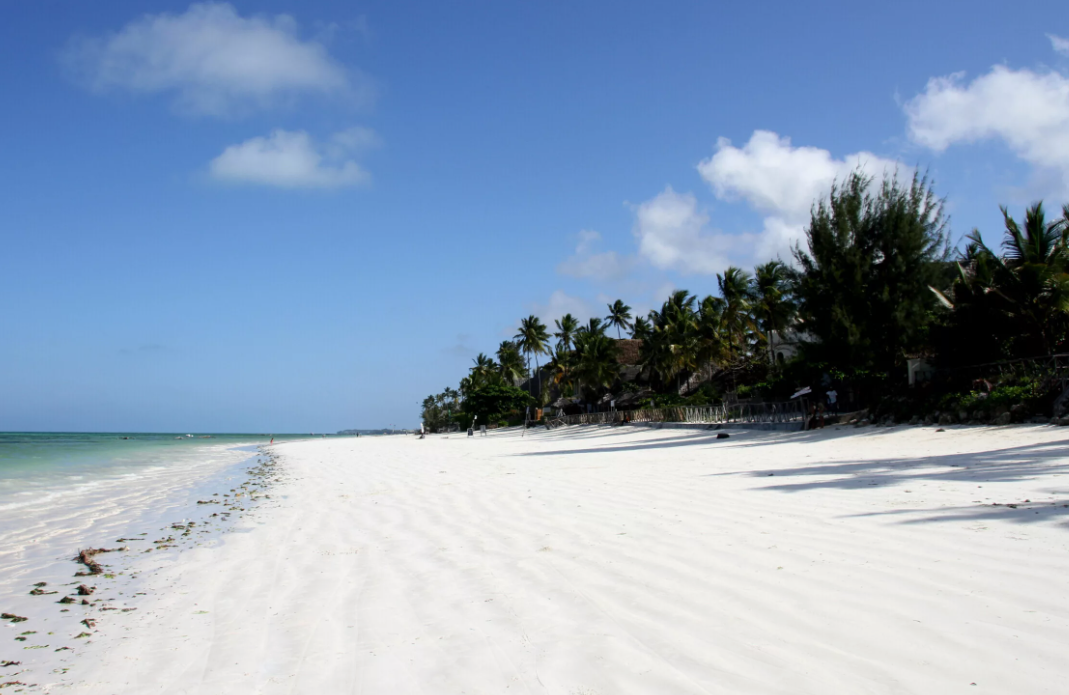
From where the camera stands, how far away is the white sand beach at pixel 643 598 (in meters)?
3.29

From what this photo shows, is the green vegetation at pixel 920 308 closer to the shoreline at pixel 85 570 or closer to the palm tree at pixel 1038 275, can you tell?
the palm tree at pixel 1038 275

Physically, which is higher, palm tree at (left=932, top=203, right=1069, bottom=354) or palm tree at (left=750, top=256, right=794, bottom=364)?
palm tree at (left=750, top=256, right=794, bottom=364)

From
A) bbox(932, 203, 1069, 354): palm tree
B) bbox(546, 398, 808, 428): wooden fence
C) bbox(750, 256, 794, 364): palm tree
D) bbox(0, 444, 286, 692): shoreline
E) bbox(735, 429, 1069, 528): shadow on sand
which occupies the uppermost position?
bbox(750, 256, 794, 364): palm tree

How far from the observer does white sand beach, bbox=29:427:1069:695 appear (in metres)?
3.29

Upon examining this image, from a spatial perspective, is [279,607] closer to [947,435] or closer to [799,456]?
[799,456]

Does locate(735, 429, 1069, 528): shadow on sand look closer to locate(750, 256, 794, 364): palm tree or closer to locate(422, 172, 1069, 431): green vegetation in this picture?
locate(422, 172, 1069, 431): green vegetation

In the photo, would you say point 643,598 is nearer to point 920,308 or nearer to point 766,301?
point 920,308

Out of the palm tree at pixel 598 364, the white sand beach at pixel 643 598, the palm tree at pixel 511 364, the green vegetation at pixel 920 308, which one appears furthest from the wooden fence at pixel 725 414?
the palm tree at pixel 511 364

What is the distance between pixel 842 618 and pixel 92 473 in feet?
77.5

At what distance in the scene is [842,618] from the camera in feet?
12.4

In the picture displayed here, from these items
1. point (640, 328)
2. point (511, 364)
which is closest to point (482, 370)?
point (511, 364)

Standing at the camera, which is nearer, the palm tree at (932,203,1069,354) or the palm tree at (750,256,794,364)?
the palm tree at (932,203,1069,354)

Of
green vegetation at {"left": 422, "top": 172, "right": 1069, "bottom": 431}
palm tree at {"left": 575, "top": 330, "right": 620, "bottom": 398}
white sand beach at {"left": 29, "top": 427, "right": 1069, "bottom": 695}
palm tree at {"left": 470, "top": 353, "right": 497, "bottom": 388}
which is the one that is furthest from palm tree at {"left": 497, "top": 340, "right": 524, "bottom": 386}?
white sand beach at {"left": 29, "top": 427, "right": 1069, "bottom": 695}

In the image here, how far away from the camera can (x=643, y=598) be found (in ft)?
14.6
